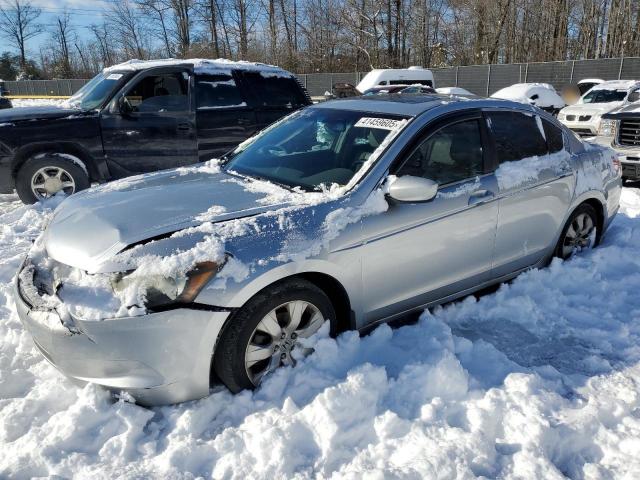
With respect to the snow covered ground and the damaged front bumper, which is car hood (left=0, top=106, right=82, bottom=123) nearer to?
the snow covered ground

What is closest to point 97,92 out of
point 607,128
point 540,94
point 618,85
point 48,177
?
point 48,177

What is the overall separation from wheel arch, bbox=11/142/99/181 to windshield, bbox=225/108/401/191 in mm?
3363

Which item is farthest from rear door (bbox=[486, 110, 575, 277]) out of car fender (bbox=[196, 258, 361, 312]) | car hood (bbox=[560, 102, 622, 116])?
car hood (bbox=[560, 102, 622, 116])

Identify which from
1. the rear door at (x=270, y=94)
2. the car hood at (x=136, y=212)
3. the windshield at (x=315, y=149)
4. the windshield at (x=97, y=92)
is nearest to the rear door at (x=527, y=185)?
the windshield at (x=315, y=149)

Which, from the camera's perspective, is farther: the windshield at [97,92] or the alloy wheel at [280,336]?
the windshield at [97,92]

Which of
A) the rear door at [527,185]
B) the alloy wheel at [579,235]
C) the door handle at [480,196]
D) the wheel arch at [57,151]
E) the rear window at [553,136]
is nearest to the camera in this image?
the door handle at [480,196]

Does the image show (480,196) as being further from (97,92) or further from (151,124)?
(97,92)

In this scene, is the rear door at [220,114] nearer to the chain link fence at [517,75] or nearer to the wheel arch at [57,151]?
the wheel arch at [57,151]

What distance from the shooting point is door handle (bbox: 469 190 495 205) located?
143 inches

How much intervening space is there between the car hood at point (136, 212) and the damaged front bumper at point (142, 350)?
0.34 metres

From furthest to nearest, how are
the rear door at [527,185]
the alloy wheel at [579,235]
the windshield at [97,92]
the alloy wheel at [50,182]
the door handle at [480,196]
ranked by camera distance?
the windshield at [97,92] < the alloy wheel at [50,182] < the alloy wheel at [579,235] < the rear door at [527,185] < the door handle at [480,196]

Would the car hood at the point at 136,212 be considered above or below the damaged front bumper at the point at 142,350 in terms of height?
above

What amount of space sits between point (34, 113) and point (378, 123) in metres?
5.03

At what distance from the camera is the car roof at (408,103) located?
12.1 feet
